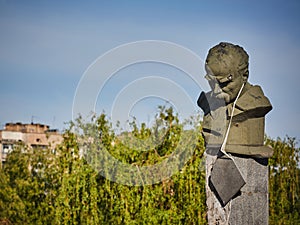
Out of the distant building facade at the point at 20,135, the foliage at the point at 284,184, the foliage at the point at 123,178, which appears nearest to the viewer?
the foliage at the point at 123,178

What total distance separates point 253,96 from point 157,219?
4.42m

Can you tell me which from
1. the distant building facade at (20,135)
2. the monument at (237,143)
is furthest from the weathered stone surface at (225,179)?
the distant building facade at (20,135)

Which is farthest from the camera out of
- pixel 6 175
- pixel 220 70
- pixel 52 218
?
pixel 6 175

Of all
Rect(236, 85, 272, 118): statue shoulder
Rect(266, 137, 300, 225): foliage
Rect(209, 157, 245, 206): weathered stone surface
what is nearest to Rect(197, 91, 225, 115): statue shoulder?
Rect(236, 85, 272, 118): statue shoulder

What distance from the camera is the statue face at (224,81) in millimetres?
4039

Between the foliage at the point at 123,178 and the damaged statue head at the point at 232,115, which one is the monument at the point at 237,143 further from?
the foliage at the point at 123,178

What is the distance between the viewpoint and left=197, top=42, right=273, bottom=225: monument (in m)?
4.05

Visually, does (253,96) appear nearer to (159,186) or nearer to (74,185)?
(159,186)

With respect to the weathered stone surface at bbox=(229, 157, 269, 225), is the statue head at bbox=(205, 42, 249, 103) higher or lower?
higher

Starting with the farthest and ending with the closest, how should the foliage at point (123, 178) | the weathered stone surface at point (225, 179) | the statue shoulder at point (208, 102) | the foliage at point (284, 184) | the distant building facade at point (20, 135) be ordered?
1. the distant building facade at point (20, 135)
2. the foliage at point (284, 184)
3. the foliage at point (123, 178)
4. the statue shoulder at point (208, 102)
5. the weathered stone surface at point (225, 179)

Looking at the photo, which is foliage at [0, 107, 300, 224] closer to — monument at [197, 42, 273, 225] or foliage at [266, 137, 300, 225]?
foliage at [266, 137, 300, 225]

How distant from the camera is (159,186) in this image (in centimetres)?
850

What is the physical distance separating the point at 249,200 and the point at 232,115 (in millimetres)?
671

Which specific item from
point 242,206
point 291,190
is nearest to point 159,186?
point 291,190
